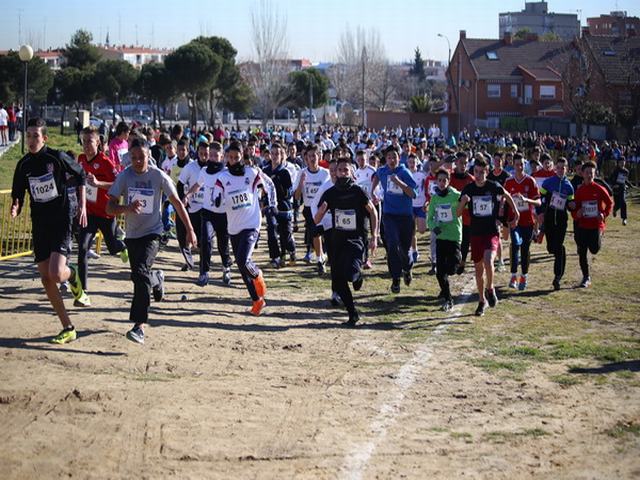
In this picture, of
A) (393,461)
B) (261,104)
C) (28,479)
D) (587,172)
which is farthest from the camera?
(261,104)

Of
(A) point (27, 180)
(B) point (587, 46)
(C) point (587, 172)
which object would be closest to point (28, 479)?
(A) point (27, 180)

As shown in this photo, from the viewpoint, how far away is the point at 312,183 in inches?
610

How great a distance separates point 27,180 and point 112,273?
17.0 feet

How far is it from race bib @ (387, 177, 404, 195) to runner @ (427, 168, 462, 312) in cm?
94

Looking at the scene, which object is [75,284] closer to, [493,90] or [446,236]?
[446,236]

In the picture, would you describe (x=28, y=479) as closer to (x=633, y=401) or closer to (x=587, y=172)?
(x=633, y=401)

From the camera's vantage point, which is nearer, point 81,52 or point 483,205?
point 483,205

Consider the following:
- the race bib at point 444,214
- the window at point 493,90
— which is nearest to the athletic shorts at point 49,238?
the race bib at point 444,214

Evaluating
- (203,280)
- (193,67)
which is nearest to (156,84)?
(193,67)

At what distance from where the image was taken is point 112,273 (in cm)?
1457

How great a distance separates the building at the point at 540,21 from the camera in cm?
15200

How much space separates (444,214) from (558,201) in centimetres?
285

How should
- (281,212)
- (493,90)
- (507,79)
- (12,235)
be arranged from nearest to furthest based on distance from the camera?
(12,235) < (281,212) < (507,79) < (493,90)

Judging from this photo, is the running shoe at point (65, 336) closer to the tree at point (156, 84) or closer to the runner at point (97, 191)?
the runner at point (97, 191)
